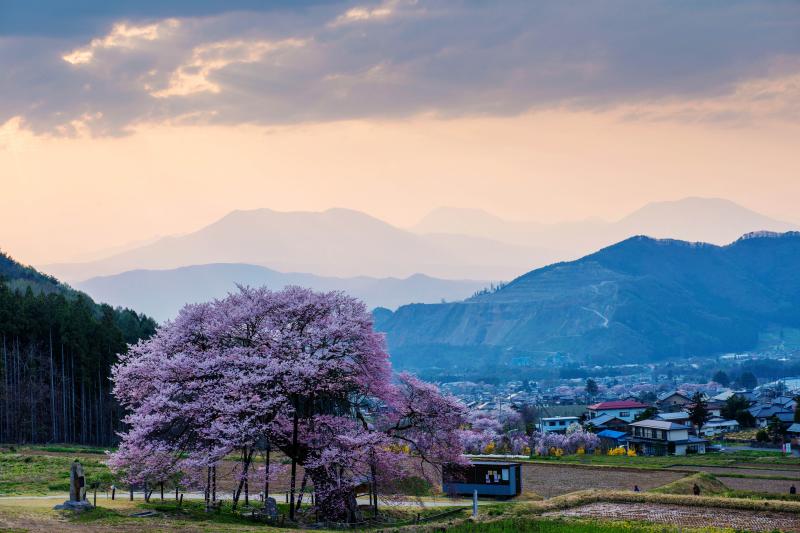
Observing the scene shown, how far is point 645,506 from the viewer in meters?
33.6

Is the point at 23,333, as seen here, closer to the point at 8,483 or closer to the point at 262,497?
the point at 8,483

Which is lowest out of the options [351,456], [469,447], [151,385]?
[469,447]

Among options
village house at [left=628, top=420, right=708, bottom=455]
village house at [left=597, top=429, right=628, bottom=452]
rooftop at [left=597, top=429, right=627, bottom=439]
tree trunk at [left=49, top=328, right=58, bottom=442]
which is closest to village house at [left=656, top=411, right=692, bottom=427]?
rooftop at [left=597, top=429, right=627, bottom=439]

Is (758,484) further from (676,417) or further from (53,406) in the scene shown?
(676,417)

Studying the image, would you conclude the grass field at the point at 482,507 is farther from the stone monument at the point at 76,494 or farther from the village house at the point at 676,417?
the village house at the point at 676,417

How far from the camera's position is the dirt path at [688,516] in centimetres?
2900

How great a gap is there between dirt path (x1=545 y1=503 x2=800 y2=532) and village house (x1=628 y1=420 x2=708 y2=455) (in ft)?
155

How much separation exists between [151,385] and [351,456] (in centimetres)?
804

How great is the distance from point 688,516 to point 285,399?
13839 mm

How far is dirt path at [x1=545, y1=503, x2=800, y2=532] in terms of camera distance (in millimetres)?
28995

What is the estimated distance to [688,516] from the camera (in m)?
30.8

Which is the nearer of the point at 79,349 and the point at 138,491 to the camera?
the point at 138,491

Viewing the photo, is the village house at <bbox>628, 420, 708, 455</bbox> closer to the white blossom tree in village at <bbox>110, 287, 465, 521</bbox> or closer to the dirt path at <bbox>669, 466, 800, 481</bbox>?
the dirt path at <bbox>669, 466, 800, 481</bbox>

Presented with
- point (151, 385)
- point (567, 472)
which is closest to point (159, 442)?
point (151, 385)
